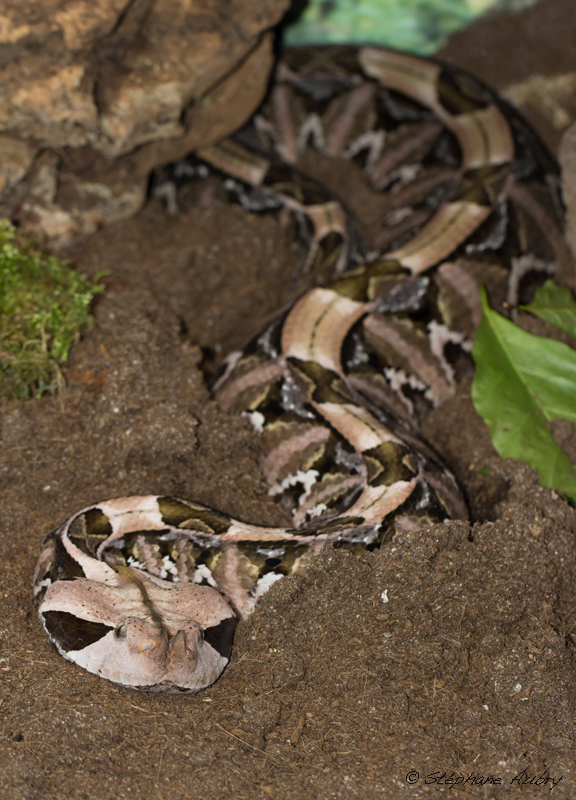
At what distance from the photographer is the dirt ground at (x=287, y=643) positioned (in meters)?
2.88

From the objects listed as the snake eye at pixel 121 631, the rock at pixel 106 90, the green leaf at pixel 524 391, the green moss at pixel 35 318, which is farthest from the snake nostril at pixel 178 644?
the rock at pixel 106 90

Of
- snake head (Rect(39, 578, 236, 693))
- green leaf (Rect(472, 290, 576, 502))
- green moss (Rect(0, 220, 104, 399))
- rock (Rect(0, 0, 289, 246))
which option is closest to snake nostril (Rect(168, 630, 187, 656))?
snake head (Rect(39, 578, 236, 693))

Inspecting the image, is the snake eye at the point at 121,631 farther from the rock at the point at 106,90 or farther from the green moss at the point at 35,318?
the rock at the point at 106,90

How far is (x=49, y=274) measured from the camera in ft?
15.8

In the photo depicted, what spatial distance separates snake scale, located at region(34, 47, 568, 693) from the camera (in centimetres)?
339

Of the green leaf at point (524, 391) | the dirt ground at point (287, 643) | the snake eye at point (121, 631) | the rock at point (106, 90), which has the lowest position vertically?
the dirt ground at point (287, 643)

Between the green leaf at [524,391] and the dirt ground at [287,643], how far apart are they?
19 cm

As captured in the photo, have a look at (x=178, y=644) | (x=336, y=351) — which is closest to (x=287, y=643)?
(x=178, y=644)

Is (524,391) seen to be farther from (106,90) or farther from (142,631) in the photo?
(106,90)

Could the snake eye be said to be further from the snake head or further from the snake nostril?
the snake nostril

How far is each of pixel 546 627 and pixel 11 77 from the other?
13.3ft

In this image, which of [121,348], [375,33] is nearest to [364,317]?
[121,348]

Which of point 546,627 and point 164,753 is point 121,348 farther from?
point 546,627

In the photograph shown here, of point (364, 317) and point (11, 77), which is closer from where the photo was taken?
point (11, 77)
